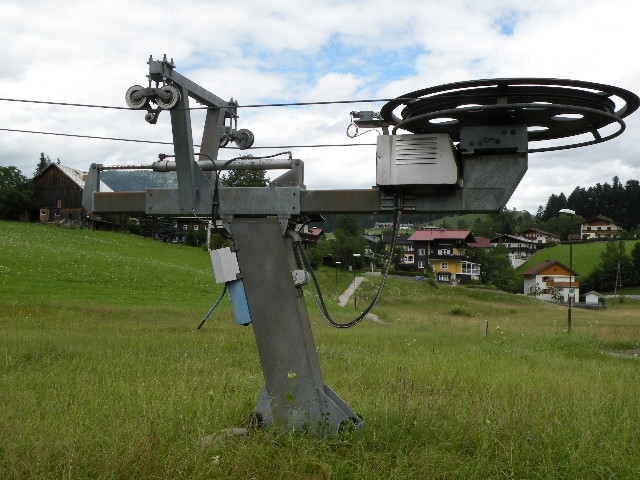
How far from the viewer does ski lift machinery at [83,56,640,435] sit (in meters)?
5.43

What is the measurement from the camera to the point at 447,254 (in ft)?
325

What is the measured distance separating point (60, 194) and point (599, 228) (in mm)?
106267

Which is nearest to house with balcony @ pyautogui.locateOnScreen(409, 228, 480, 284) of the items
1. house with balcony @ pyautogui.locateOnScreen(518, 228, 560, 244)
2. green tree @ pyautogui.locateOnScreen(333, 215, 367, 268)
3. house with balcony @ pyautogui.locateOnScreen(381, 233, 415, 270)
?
house with balcony @ pyautogui.locateOnScreen(381, 233, 415, 270)

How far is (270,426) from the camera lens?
5559 mm

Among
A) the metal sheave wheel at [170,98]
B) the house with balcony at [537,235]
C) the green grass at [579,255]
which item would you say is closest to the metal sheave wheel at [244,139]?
the metal sheave wheel at [170,98]

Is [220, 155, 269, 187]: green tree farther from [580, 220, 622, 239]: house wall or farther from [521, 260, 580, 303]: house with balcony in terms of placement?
[580, 220, 622, 239]: house wall

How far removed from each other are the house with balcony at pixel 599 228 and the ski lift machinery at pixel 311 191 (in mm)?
127358

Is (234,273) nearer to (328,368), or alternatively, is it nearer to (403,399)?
Answer: (403,399)

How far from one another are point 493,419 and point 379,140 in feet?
9.59

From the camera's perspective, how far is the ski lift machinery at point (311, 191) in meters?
5.43

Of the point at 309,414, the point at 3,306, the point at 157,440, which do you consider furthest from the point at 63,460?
A: the point at 3,306

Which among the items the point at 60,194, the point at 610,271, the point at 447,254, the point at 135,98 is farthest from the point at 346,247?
the point at 135,98

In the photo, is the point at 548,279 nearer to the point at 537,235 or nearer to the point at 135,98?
the point at 537,235

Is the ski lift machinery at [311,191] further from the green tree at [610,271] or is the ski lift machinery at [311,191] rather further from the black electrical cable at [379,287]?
the green tree at [610,271]
